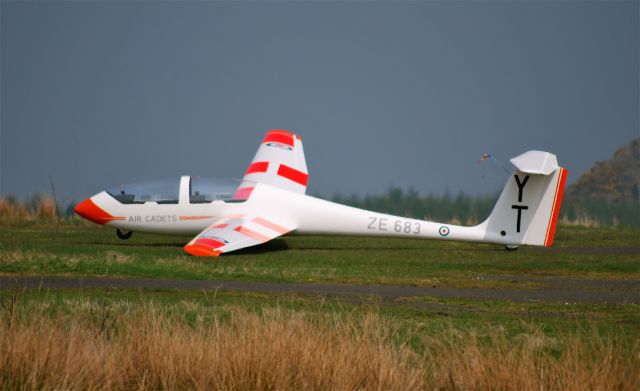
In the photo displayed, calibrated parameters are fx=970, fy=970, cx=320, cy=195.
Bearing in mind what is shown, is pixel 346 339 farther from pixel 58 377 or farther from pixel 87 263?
pixel 87 263

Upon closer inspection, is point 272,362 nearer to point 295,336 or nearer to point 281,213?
point 295,336

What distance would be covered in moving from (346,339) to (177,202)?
17.1 metres

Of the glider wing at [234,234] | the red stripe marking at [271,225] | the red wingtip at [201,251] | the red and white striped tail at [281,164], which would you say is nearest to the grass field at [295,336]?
the red wingtip at [201,251]

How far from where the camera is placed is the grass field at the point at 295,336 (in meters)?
10.3

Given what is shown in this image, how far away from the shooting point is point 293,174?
30500 millimetres

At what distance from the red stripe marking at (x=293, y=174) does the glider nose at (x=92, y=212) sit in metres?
5.66

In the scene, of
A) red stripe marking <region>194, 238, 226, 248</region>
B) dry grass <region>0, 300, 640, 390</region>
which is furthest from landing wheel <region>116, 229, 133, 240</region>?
dry grass <region>0, 300, 640, 390</region>

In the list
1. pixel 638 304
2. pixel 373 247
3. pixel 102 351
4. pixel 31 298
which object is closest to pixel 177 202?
pixel 373 247

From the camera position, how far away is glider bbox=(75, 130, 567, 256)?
82.6ft

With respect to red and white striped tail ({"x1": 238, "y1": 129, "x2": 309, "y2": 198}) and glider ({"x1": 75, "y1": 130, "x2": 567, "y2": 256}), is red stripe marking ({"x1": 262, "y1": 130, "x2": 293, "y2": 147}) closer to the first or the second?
red and white striped tail ({"x1": 238, "y1": 129, "x2": 309, "y2": 198})

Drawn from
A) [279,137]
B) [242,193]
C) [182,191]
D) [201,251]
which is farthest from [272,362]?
[279,137]

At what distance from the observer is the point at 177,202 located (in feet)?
89.8

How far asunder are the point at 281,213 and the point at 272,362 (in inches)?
668

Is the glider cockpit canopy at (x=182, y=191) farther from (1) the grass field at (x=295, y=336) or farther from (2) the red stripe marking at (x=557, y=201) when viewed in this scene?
(2) the red stripe marking at (x=557, y=201)
